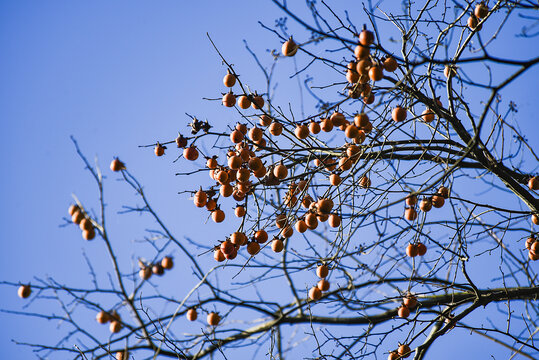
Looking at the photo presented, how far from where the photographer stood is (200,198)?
2611 millimetres

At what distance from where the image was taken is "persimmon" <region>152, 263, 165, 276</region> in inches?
167

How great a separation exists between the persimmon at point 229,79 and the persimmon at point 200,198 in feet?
2.16

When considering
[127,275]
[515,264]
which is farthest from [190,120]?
[515,264]

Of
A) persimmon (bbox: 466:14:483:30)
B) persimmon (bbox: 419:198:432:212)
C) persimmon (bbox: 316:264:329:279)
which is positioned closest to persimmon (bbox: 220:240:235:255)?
persimmon (bbox: 316:264:329:279)

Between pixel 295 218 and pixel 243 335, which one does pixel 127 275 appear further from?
pixel 295 218

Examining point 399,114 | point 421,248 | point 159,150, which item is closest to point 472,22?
point 399,114

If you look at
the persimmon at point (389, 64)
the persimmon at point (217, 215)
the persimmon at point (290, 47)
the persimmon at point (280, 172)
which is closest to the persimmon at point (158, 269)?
the persimmon at point (217, 215)

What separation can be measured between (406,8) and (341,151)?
0.98 m

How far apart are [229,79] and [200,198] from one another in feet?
2.38

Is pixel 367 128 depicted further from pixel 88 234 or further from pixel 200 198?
pixel 88 234

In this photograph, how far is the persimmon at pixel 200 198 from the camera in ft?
8.57

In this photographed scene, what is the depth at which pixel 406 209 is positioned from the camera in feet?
9.68

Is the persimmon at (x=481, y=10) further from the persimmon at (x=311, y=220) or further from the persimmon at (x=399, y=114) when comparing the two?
the persimmon at (x=311, y=220)

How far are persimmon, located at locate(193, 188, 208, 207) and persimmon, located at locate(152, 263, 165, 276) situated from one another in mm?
1864
